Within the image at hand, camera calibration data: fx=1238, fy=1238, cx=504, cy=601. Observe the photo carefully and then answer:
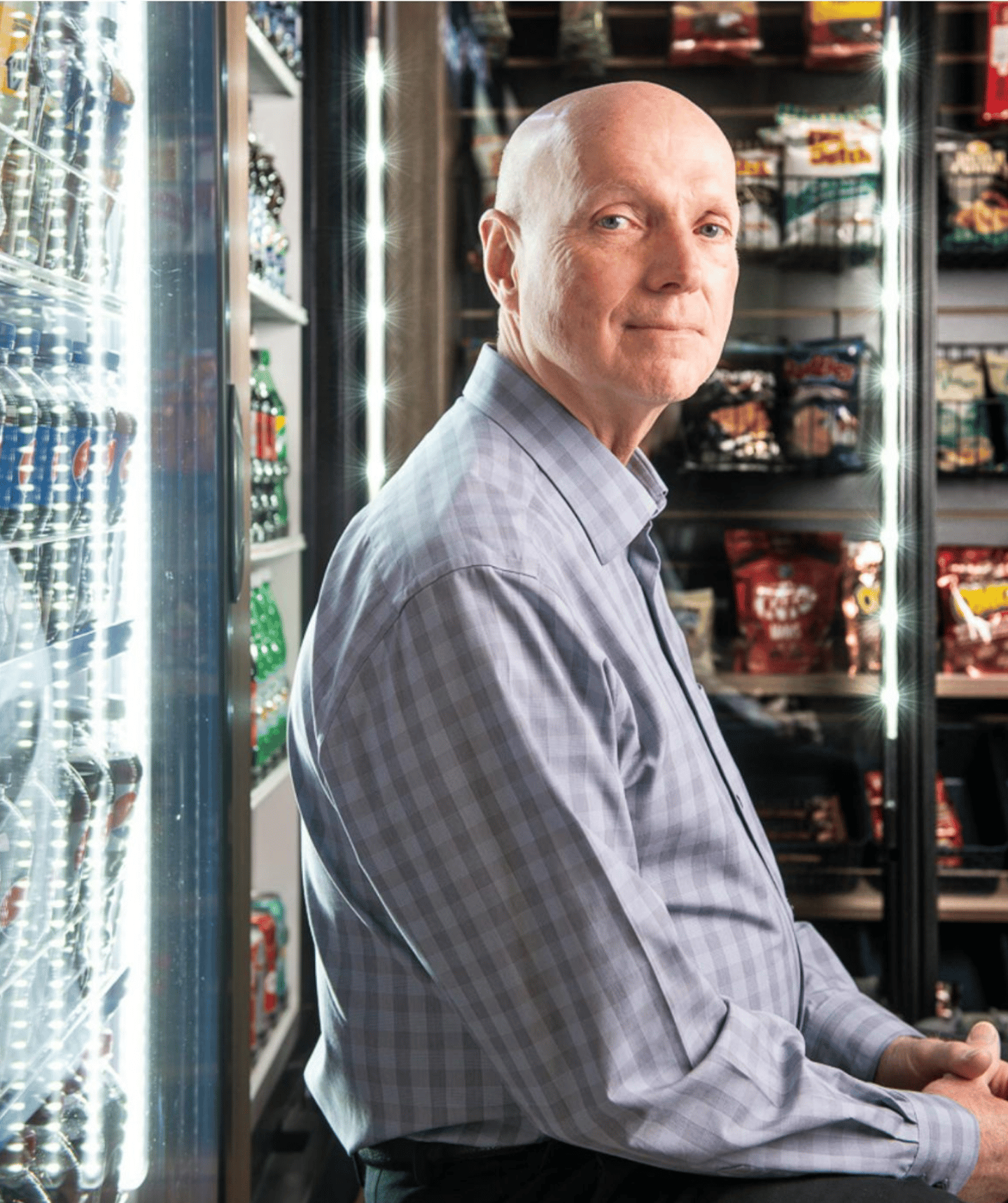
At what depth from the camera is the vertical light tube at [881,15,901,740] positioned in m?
2.53

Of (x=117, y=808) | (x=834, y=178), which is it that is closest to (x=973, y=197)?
(x=834, y=178)

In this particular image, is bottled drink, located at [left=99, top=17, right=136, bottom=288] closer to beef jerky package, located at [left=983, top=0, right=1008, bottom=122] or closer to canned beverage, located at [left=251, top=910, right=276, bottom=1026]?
canned beverage, located at [left=251, top=910, right=276, bottom=1026]

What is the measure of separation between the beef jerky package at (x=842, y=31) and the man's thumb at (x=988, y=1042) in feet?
7.23

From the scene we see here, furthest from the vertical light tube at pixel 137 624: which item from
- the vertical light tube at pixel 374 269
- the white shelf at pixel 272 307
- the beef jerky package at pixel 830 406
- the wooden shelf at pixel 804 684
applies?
the beef jerky package at pixel 830 406

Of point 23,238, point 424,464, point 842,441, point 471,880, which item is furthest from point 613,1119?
point 842,441

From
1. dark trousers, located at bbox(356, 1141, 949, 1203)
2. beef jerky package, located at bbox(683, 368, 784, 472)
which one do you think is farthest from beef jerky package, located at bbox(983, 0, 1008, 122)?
dark trousers, located at bbox(356, 1141, 949, 1203)

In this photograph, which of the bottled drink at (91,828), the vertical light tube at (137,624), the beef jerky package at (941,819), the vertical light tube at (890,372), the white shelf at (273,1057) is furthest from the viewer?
the beef jerky package at (941,819)

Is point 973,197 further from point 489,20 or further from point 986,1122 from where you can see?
point 986,1122

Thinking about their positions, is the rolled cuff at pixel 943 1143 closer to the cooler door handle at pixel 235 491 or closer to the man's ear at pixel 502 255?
the man's ear at pixel 502 255

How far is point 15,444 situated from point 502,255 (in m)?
0.47

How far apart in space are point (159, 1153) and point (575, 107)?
1.15 meters

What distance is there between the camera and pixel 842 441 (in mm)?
2779

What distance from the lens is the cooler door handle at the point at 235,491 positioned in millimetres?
1452

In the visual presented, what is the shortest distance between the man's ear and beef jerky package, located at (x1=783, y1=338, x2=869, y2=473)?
174cm
